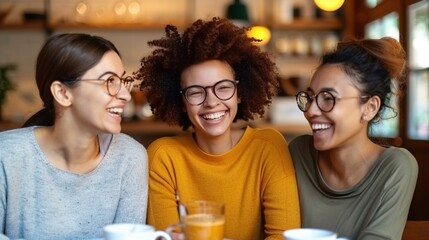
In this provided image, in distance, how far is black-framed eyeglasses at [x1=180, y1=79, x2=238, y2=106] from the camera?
207 centimetres

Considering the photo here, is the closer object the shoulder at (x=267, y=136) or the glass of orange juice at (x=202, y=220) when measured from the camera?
the glass of orange juice at (x=202, y=220)

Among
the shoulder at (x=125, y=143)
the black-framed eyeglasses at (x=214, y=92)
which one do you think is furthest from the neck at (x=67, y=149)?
the black-framed eyeglasses at (x=214, y=92)

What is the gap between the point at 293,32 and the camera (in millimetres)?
6176

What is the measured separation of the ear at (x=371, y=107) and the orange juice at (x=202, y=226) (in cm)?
76

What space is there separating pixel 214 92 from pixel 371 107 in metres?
0.51

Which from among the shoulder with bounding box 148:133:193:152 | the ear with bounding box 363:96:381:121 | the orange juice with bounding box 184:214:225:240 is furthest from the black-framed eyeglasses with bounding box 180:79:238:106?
the orange juice with bounding box 184:214:225:240

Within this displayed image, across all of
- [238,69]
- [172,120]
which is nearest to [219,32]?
[238,69]

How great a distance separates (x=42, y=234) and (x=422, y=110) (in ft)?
10.4

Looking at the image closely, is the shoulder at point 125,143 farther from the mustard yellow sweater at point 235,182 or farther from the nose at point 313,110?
the nose at point 313,110

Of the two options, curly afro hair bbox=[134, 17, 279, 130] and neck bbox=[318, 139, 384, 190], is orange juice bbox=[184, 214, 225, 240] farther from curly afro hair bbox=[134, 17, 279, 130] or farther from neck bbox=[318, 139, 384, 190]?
curly afro hair bbox=[134, 17, 279, 130]

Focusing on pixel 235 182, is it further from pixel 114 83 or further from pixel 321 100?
pixel 114 83

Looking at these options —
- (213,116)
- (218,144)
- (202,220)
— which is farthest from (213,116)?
(202,220)

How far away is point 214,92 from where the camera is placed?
6.78 ft

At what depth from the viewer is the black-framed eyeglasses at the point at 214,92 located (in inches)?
81.6
